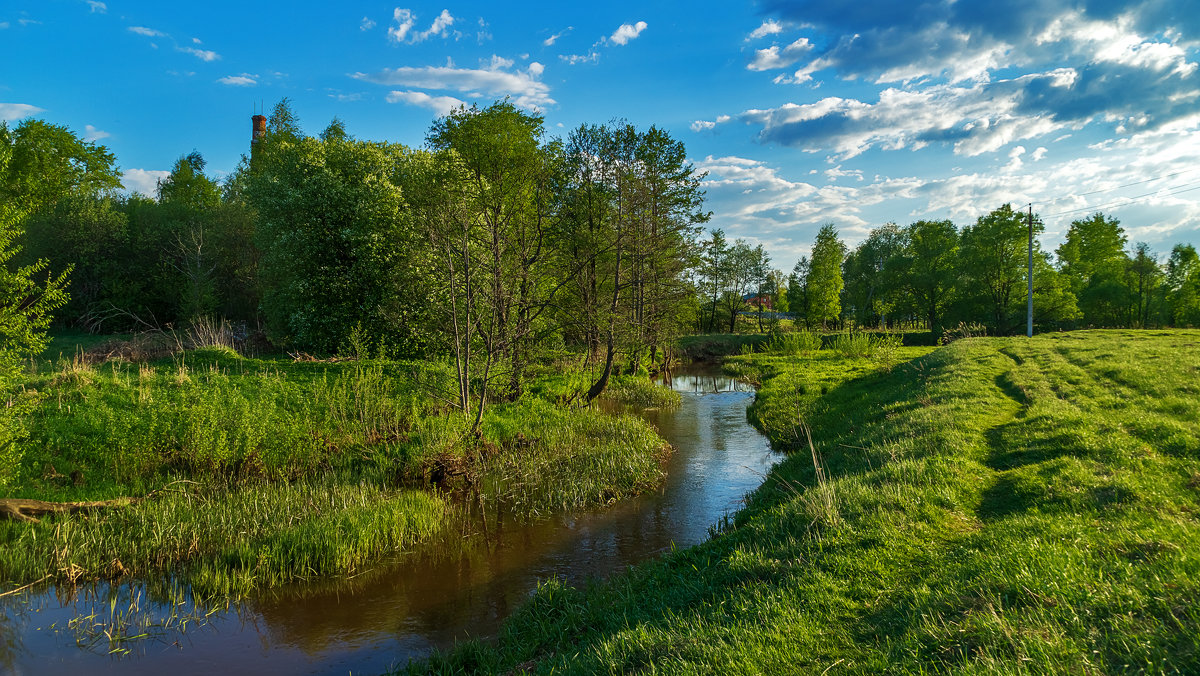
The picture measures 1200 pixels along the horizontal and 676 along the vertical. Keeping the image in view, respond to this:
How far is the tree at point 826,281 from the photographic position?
209 feet

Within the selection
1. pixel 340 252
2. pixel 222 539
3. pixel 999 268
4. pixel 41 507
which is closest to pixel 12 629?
pixel 222 539

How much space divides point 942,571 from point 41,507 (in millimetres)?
13662

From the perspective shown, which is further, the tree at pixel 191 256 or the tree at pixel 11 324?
the tree at pixel 191 256

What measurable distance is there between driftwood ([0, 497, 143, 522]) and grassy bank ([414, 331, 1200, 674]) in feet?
25.0

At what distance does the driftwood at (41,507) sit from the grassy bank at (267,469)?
183mm

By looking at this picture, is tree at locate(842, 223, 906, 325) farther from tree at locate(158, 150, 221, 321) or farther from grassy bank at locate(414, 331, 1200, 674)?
Answer: tree at locate(158, 150, 221, 321)

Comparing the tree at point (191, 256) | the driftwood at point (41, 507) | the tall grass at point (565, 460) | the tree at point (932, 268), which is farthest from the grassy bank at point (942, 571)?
the tree at point (932, 268)

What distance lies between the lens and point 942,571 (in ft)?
17.1

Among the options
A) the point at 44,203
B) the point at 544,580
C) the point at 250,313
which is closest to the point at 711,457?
the point at 544,580

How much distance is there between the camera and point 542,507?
38.5ft

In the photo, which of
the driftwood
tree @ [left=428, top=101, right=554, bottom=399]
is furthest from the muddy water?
tree @ [left=428, top=101, right=554, bottom=399]

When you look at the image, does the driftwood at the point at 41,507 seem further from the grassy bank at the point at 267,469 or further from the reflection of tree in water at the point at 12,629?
the reflection of tree in water at the point at 12,629

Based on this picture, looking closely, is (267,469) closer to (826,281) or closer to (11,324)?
(11,324)

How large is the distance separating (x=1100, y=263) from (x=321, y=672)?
66608mm
